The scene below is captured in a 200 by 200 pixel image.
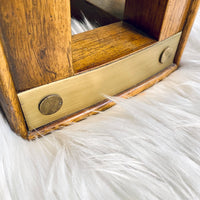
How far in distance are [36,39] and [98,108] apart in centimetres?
20

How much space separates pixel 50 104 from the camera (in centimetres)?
38

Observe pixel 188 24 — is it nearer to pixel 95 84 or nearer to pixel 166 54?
pixel 166 54

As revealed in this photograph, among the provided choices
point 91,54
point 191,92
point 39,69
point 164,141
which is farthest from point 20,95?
point 191,92

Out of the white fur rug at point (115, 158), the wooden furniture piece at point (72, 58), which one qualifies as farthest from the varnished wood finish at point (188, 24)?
the white fur rug at point (115, 158)

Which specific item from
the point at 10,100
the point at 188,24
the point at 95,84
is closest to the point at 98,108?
the point at 95,84

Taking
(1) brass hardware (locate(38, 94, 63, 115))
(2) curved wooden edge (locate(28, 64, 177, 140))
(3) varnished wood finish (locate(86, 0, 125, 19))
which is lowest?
(2) curved wooden edge (locate(28, 64, 177, 140))

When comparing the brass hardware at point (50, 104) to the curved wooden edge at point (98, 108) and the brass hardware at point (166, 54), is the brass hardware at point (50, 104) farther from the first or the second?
the brass hardware at point (166, 54)

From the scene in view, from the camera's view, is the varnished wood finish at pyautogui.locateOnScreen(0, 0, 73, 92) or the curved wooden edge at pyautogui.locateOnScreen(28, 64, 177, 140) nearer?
the varnished wood finish at pyautogui.locateOnScreen(0, 0, 73, 92)

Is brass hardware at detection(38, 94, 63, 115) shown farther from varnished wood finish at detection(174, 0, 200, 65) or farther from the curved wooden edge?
varnished wood finish at detection(174, 0, 200, 65)

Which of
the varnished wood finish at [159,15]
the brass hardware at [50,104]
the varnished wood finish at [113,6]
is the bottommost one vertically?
the brass hardware at [50,104]

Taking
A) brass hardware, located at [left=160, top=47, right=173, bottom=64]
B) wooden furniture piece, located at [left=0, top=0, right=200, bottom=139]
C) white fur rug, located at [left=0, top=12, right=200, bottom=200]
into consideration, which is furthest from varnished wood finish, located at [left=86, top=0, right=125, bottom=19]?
white fur rug, located at [left=0, top=12, right=200, bottom=200]

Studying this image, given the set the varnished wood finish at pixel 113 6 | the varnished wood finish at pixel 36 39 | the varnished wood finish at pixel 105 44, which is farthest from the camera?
the varnished wood finish at pixel 113 6

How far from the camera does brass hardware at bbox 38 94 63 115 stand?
0.36 meters

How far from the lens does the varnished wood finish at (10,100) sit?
0.29 m
